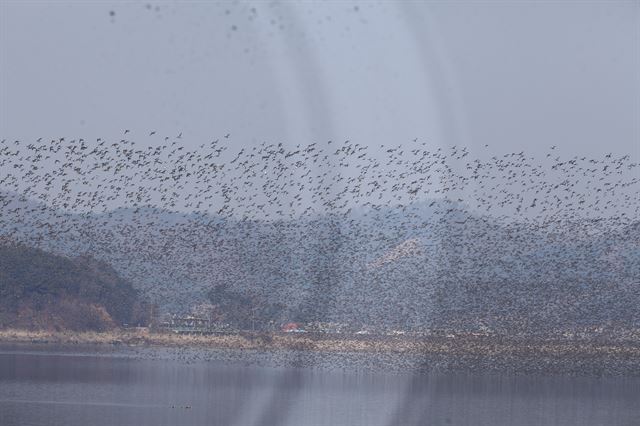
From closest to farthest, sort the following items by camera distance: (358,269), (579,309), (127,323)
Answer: (579,309)
(358,269)
(127,323)

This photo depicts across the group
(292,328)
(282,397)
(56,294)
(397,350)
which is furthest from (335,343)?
(282,397)

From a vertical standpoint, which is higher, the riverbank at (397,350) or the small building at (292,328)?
the small building at (292,328)

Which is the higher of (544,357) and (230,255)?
(230,255)

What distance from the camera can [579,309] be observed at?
2657 inches

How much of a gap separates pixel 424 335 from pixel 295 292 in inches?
478

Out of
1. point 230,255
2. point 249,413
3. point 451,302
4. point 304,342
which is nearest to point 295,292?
point 304,342

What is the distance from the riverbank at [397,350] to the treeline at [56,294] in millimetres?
1310

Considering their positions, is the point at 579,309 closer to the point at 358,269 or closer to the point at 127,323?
the point at 358,269

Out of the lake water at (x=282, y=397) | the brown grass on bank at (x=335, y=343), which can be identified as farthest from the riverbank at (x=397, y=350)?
the lake water at (x=282, y=397)

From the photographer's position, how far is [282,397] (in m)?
47.7

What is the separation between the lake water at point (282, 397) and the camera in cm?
3900

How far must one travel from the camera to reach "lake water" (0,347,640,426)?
39.0 metres

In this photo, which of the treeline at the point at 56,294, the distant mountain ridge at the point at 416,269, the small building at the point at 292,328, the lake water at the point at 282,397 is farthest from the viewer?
the small building at the point at 292,328

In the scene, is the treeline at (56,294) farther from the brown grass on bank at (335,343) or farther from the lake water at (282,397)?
the lake water at (282,397)
